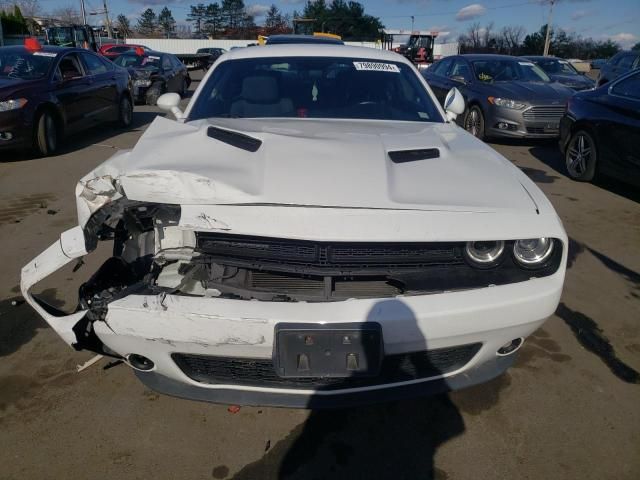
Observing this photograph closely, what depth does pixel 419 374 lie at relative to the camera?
6.97 feet

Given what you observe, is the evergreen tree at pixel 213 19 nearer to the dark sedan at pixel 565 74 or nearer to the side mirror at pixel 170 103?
the dark sedan at pixel 565 74

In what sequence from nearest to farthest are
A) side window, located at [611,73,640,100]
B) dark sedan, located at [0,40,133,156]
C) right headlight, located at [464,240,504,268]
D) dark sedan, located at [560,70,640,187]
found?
right headlight, located at [464,240,504,268] < dark sedan, located at [560,70,640,187] < side window, located at [611,73,640,100] < dark sedan, located at [0,40,133,156]

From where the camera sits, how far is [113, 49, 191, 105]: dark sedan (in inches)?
539

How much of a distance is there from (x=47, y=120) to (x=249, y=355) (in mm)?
6962

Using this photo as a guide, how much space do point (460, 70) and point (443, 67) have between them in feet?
2.46

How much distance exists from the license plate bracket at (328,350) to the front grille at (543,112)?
760 cm

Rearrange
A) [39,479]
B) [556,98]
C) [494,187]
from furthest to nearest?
[556,98] → [494,187] → [39,479]

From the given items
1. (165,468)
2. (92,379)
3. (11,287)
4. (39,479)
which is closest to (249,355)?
(165,468)

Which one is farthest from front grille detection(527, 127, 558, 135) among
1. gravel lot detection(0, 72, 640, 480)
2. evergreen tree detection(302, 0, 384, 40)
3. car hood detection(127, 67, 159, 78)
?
evergreen tree detection(302, 0, 384, 40)

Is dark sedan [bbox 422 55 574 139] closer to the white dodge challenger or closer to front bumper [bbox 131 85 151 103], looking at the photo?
the white dodge challenger

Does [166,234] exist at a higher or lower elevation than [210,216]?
lower

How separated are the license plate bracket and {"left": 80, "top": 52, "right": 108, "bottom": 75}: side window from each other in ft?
28.1

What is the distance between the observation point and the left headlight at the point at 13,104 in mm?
6668

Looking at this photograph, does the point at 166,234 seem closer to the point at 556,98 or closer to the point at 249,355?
the point at 249,355
